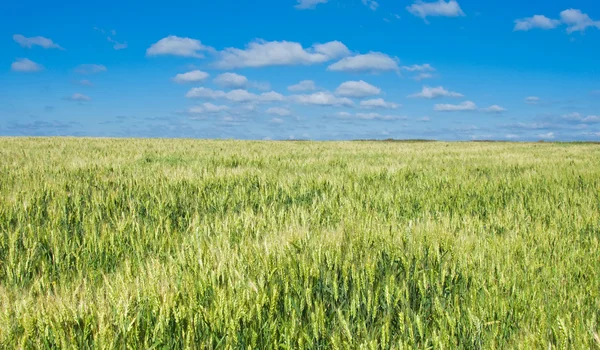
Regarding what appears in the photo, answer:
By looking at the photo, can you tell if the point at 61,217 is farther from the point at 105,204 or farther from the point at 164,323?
the point at 164,323

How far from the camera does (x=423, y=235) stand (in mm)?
2525

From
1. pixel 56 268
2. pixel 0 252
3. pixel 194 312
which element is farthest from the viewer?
pixel 0 252

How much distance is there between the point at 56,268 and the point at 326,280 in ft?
5.14

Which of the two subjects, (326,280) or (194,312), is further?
A: (326,280)

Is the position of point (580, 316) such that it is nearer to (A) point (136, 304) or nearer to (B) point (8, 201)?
(A) point (136, 304)

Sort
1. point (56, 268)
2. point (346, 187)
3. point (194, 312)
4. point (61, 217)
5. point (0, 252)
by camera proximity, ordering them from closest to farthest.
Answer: point (194, 312), point (56, 268), point (0, 252), point (61, 217), point (346, 187)

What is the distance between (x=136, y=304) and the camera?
1.60 metres

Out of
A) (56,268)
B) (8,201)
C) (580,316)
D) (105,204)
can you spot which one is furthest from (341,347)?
(8,201)

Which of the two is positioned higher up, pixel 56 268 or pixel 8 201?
pixel 8 201

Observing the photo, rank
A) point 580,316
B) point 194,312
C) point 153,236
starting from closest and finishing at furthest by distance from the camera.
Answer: point 194,312
point 580,316
point 153,236

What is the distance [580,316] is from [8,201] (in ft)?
13.3

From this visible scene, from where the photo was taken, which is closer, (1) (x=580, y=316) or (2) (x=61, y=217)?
(1) (x=580, y=316)

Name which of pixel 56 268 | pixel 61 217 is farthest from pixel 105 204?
pixel 56 268

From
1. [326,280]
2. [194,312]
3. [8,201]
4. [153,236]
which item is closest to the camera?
[194,312]
